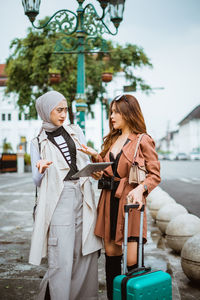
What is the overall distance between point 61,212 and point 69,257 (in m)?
0.36

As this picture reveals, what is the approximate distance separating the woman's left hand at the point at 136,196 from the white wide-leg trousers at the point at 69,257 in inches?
19.5

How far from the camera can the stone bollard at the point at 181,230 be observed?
520 centimetres

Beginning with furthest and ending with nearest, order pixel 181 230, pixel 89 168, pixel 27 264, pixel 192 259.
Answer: pixel 181 230 < pixel 27 264 < pixel 192 259 < pixel 89 168

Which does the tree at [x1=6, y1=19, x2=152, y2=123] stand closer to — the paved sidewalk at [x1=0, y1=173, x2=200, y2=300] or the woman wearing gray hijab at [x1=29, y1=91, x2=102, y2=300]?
the paved sidewalk at [x1=0, y1=173, x2=200, y2=300]

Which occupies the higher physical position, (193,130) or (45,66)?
(45,66)

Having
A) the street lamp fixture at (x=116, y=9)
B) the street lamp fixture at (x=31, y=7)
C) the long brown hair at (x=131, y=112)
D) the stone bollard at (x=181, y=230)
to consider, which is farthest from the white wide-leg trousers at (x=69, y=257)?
the street lamp fixture at (x=116, y=9)

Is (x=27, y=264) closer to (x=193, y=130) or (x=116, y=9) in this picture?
(x=116, y=9)

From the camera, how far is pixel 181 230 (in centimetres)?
524

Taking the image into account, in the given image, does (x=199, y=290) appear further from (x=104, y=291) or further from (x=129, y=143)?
(x=129, y=143)

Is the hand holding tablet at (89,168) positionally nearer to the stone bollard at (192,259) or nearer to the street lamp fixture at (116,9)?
the stone bollard at (192,259)

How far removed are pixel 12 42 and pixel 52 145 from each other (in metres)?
19.8

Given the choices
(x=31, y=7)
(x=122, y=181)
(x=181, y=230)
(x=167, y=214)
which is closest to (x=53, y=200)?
(x=122, y=181)

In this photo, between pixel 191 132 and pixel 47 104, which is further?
pixel 191 132

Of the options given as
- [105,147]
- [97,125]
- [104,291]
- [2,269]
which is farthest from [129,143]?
[97,125]
